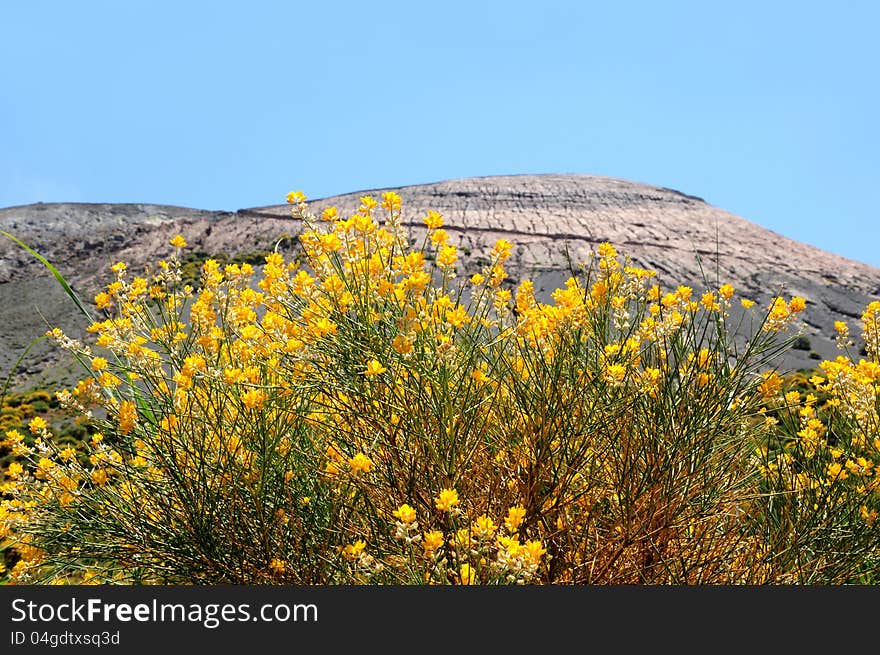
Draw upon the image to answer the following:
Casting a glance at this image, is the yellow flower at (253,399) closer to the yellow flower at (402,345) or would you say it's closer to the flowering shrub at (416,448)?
the flowering shrub at (416,448)

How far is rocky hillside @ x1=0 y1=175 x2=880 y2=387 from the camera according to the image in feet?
155

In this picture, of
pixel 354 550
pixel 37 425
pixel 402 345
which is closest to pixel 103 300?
pixel 37 425

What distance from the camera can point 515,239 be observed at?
2153 inches

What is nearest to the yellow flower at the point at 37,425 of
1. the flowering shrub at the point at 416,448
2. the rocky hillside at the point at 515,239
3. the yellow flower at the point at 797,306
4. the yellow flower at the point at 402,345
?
the flowering shrub at the point at 416,448

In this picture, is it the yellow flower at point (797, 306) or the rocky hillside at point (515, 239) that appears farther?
the rocky hillside at point (515, 239)

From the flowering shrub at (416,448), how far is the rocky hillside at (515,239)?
37504 mm

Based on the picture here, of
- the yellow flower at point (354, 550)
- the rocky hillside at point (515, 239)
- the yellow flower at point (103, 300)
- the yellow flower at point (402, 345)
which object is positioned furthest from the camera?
the rocky hillside at point (515, 239)

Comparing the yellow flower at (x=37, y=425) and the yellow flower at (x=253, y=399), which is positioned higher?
the yellow flower at (x=253, y=399)

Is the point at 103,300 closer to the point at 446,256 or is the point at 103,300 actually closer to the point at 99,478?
the point at 99,478

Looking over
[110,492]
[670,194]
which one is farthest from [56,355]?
[670,194]

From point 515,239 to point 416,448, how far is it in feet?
173

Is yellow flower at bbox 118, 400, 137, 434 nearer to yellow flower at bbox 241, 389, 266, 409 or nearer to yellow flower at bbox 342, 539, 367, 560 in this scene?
yellow flower at bbox 241, 389, 266, 409

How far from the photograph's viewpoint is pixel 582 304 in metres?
3.40

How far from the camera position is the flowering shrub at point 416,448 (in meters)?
2.97
